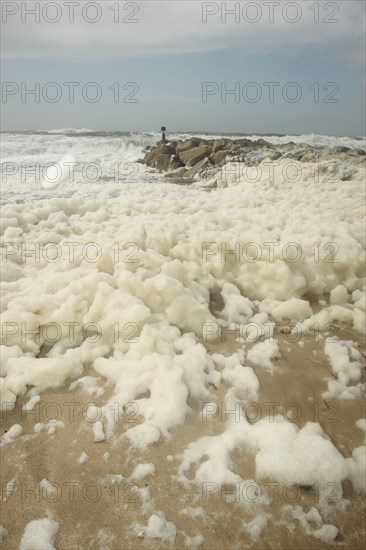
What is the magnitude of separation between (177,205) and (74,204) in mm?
1795

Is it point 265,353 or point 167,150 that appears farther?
point 167,150

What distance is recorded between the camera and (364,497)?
2.21 m

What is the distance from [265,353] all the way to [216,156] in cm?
1155

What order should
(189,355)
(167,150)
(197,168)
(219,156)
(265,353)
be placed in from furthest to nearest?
(167,150) < (219,156) < (197,168) < (265,353) < (189,355)

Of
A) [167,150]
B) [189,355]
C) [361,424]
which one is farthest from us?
[167,150]

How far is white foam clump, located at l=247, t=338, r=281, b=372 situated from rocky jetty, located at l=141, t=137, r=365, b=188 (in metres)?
9.03

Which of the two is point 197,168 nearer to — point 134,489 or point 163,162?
point 163,162

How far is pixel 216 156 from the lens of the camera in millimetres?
13648

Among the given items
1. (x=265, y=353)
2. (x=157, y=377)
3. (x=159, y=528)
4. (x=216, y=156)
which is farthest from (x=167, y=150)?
(x=159, y=528)

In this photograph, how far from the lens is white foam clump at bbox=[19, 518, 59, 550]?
6.34 feet

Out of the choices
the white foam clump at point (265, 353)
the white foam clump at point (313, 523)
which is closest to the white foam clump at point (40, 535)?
the white foam clump at point (313, 523)

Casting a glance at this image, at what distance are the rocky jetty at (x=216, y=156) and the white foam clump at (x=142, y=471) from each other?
10218 mm

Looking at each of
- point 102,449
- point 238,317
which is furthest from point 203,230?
point 102,449

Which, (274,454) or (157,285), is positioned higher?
(157,285)
